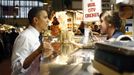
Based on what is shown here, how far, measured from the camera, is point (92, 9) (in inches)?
143

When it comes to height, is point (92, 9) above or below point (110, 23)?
above

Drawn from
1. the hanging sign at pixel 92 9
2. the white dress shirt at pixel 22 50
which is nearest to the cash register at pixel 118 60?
the white dress shirt at pixel 22 50

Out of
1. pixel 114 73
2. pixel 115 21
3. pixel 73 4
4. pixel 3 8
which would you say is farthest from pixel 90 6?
pixel 3 8

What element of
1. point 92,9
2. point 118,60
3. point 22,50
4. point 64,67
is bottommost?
point 64,67

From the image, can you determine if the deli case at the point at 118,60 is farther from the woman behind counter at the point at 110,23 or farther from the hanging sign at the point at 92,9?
the woman behind counter at the point at 110,23

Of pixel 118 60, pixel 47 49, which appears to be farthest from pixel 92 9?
pixel 118 60

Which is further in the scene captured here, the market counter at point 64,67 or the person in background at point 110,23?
the person in background at point 110,23

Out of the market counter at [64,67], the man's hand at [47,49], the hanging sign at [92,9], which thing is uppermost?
the hanging sign at [92,9]

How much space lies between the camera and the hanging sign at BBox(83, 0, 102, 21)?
359 cm

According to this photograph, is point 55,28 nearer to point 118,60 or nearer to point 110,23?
point 110,23

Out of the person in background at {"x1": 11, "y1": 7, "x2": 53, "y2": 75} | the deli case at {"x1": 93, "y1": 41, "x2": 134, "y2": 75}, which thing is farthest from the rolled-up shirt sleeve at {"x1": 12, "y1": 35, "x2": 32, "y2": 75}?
the deli case at {"x1": 93, "y1": 41, "x2": 134, "y2": 75}

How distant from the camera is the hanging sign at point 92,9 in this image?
3592mm

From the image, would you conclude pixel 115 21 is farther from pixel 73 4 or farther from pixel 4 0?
pixel 4 0

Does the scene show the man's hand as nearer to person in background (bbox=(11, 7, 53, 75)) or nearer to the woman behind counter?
person in background (bbox=(11, 7, 53, 75))
